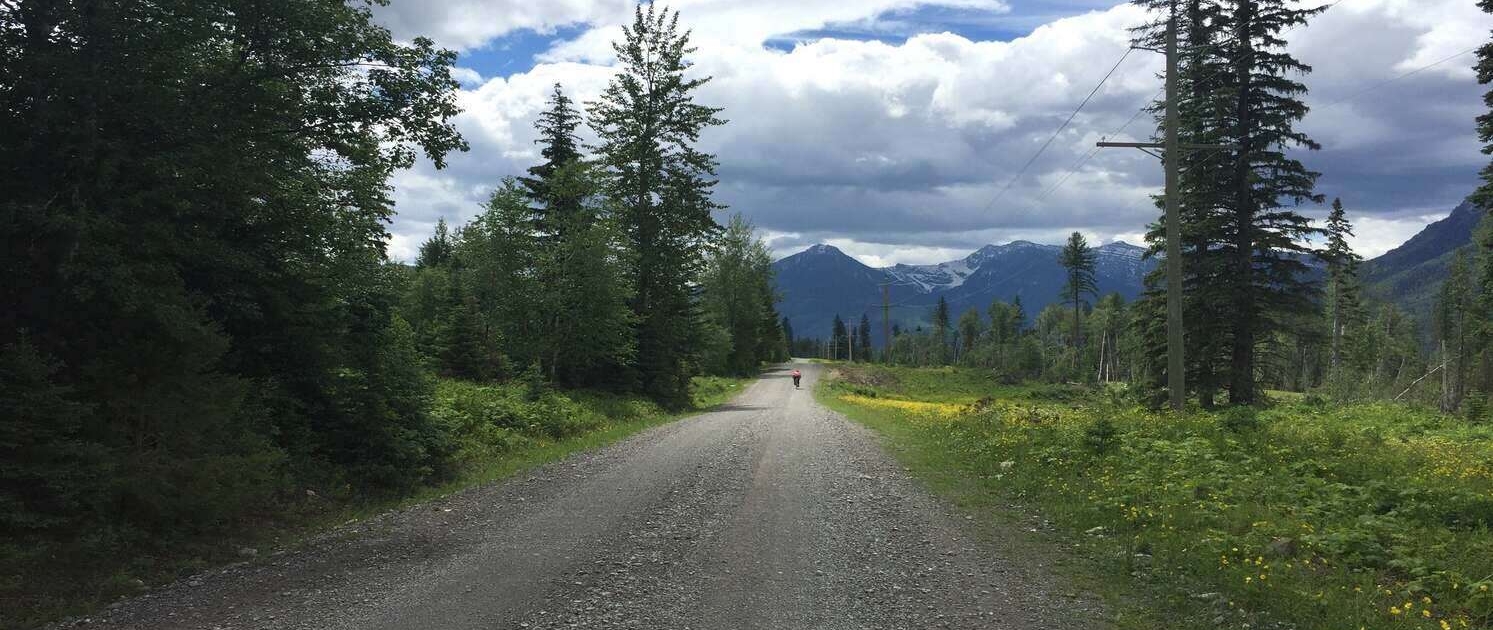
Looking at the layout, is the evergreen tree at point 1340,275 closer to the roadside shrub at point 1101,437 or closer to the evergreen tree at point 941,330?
the roadside shrub at point 1101,437

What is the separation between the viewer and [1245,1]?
23.4 metres

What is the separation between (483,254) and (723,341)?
27.5 metres

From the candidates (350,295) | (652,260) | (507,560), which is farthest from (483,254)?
(507,560)

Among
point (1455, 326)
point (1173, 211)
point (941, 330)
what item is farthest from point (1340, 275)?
point (941, 330)

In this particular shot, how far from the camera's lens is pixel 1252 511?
8.07m

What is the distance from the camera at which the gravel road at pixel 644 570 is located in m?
5.57

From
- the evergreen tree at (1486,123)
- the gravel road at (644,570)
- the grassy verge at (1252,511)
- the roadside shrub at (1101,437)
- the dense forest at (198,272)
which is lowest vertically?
the gravel road at (644,570)

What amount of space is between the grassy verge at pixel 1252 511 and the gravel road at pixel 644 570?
40.2 inches

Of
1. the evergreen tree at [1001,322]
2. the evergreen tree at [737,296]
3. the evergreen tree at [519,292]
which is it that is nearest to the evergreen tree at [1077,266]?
the evergreen tree at [737,296]

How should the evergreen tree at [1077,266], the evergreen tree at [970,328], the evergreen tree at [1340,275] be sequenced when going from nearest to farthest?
the evergreen tree at [1340,275] → the evergreen tree at [1077,266] → the evergreen tree at [970,328]

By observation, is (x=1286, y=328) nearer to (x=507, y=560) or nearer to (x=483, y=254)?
(x=507, y=560)

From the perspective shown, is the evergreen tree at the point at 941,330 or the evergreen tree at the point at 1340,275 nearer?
the evergreen tree at the point at 1340,275

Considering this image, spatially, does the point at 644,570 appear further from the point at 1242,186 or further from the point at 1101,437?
the point at 1242,186

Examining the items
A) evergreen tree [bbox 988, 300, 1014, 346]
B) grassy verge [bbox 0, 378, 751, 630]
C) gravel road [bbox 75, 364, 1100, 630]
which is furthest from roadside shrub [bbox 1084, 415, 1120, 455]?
evergreen tree [bbox 988, 300, 1014, 346]
